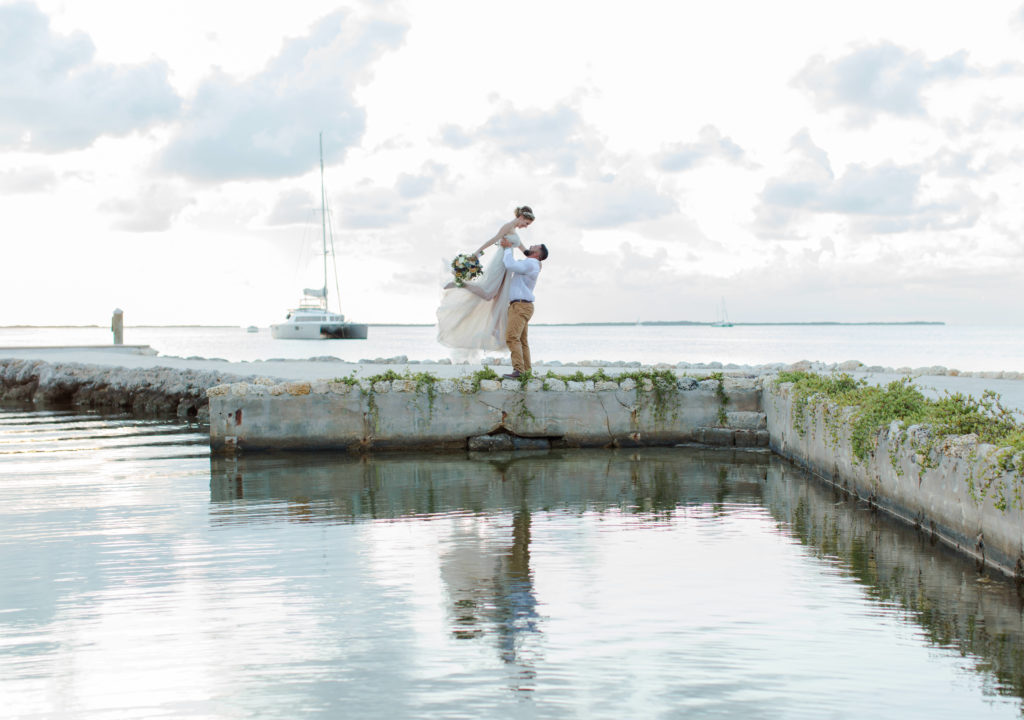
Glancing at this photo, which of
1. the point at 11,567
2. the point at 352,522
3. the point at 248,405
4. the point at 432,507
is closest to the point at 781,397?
the point at 432,507

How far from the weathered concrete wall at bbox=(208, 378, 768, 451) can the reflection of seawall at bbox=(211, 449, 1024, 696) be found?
381 millimetres

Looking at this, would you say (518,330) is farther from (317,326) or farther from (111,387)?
(317,326)

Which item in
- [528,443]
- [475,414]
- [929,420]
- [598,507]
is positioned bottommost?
[598,507]

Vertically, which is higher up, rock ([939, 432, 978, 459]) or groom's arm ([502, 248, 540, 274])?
groom's arm ([502, 248, 540, 274])

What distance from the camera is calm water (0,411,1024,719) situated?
4156mm

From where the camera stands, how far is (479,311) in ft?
43.0

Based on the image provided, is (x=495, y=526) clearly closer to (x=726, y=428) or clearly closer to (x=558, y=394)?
(x=558, y=394)

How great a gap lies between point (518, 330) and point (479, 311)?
855mm

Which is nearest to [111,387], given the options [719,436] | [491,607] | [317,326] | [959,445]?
[719,436]

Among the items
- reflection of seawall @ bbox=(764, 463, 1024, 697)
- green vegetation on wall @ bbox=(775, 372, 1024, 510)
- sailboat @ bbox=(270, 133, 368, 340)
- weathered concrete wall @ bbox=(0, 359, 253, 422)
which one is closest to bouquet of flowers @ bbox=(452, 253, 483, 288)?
green vegetation on wall @ bbox=(775, 372, 1024, 510)

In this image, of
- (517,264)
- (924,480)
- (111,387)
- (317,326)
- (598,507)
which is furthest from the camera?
(317,326)

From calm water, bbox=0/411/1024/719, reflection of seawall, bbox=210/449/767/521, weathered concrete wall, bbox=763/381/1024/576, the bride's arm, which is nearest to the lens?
calm water, bbox=0/411/1024/719

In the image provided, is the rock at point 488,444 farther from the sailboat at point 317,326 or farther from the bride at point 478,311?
the sailboat at point 317,326

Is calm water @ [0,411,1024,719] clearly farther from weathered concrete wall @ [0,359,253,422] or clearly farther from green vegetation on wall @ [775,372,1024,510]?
weathered concrete wall @ [0,359,253,422]
